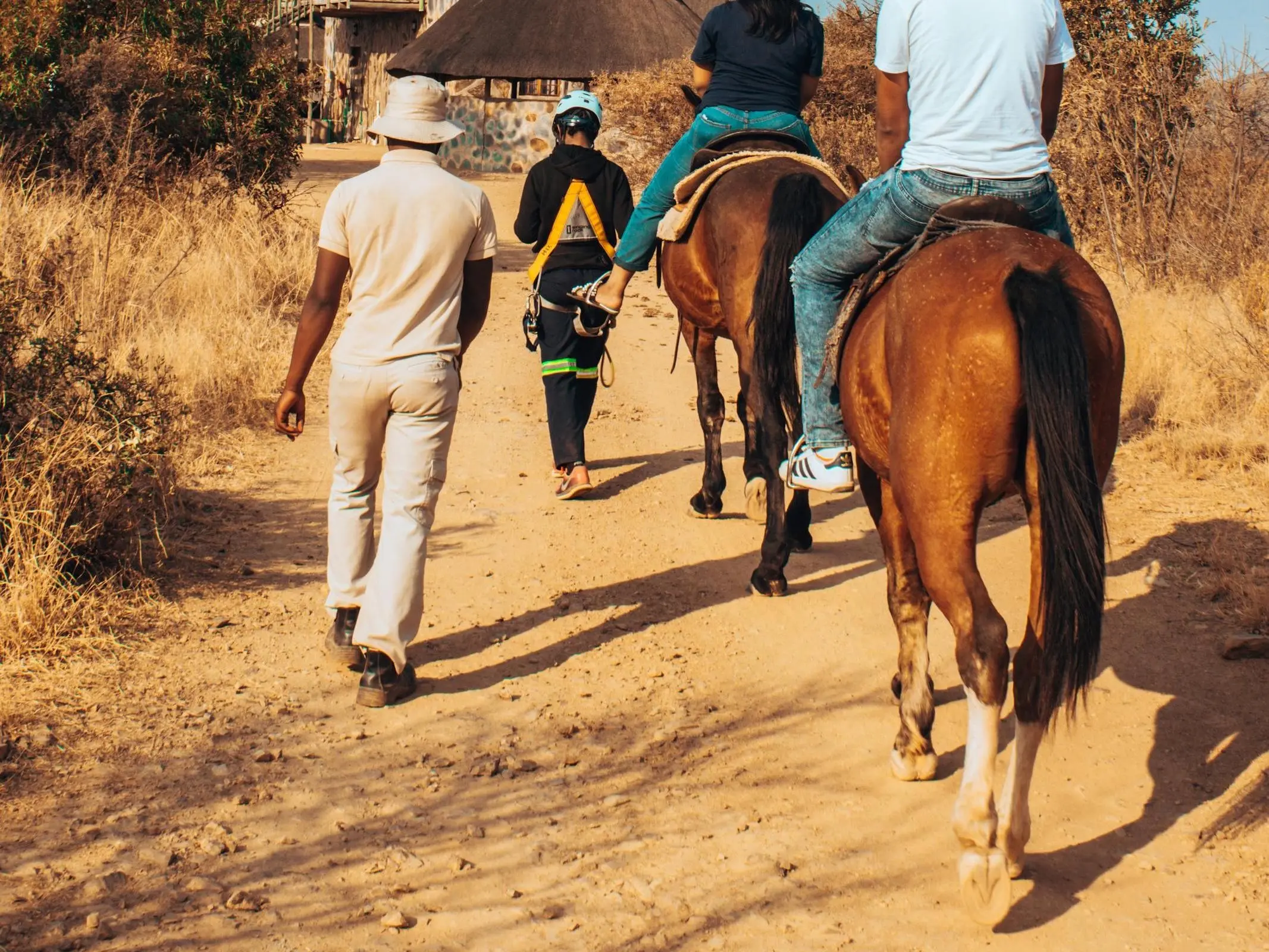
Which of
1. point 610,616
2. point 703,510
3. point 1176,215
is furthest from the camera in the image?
point 1176,215

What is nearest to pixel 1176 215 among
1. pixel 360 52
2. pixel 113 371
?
pixel 113 371

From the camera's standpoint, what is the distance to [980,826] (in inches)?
141

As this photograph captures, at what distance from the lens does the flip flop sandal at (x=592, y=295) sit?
306 inches

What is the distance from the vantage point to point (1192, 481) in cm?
799

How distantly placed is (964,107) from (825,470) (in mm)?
1551

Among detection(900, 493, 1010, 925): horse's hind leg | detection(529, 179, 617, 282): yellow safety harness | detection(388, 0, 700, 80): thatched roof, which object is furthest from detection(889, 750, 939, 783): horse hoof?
detection(388, 0, 700, 80): thatched roof

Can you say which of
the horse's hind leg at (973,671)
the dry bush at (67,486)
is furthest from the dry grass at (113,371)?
the horse's hind leg at (973,671)

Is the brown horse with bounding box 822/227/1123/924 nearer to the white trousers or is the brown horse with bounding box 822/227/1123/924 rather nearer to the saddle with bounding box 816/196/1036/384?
the saddle with bounding box 816/196/1036/384

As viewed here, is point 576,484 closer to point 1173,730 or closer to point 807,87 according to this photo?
point 807,87

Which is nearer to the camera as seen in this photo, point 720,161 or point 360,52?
point 720,161

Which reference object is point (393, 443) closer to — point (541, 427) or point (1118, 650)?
point (1118, 650)

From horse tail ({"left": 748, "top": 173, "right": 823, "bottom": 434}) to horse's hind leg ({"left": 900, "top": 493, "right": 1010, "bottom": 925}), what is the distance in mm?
2522

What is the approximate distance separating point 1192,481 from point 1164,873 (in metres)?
4.58

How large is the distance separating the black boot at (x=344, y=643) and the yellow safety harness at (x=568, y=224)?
3159mm
